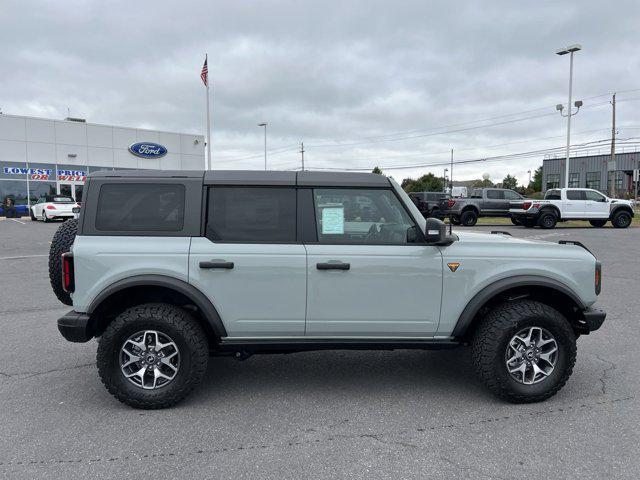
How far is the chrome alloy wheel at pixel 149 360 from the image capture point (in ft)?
11.6

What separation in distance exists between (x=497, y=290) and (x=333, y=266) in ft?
4.08

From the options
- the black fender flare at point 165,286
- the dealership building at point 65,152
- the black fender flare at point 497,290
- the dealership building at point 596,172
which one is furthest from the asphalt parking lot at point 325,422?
the dealership building at point 596,172

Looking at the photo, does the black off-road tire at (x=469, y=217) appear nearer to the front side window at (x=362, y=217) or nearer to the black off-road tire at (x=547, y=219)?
the black off-road tire at (x=547, y=219)

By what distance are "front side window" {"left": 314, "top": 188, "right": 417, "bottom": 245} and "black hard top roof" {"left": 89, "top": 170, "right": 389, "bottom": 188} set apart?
62 millimetres

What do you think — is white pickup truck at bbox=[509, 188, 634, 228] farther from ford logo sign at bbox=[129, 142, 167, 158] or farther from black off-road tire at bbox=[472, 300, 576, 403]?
ford logo sign at bbox=[129, 142, 167, 158]

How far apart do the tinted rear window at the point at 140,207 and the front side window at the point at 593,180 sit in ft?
254

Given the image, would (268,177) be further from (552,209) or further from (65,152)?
(65,152)

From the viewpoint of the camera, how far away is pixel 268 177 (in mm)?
A: 3709

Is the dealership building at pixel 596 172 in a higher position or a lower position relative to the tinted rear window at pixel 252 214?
higher

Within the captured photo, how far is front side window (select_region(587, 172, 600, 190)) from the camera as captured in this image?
6956 cm

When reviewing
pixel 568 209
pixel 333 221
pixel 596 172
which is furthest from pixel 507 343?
pixel 596 172

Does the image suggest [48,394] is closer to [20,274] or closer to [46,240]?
[20,274]

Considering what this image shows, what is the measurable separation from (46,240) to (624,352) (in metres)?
16.4

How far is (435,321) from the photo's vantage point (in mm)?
3650
